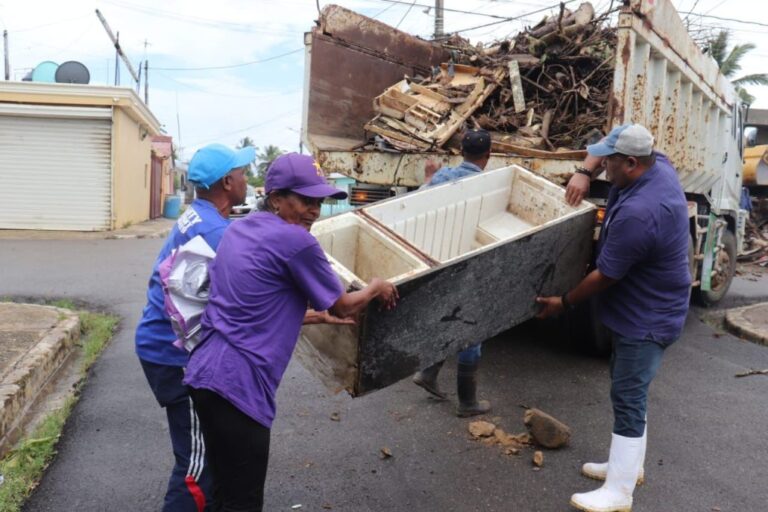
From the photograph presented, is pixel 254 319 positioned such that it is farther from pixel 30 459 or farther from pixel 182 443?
pixel 30 459

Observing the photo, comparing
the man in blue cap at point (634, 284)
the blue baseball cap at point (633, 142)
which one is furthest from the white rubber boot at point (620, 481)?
the blue baseball cap at point (633, 142)

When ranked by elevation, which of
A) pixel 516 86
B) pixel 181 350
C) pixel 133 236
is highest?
pixel 516 86

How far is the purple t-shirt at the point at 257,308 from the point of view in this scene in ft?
6.93

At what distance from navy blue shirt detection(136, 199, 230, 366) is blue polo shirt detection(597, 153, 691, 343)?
169 cm

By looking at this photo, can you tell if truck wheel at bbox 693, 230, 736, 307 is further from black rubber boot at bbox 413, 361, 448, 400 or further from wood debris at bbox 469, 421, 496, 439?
wood debris at bbox 469, 421, 496, 439

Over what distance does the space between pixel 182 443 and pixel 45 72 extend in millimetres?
18944

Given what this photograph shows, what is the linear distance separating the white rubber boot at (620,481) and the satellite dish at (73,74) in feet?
57.8

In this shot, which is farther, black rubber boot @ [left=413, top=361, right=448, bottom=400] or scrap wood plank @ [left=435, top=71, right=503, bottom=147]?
scrap wood plank @ [left=435, top=71, right=503, bottom=147]

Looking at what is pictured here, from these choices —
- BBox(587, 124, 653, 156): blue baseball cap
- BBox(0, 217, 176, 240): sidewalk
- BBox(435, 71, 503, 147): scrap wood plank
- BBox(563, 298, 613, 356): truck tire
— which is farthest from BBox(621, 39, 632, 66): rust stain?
BBox(0, 217, 176, 240): sidewalk

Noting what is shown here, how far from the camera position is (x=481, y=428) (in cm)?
393

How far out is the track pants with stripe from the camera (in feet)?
8.27

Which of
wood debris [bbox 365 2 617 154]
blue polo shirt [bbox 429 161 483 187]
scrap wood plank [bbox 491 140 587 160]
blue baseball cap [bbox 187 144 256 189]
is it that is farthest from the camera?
wood debris [bbox 365 2 617 154]

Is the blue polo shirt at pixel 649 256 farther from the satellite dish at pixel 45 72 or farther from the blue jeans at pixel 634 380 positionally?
the satellite dish at pixel 45 72

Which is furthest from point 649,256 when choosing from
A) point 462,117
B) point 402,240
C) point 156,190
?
point 156,190
